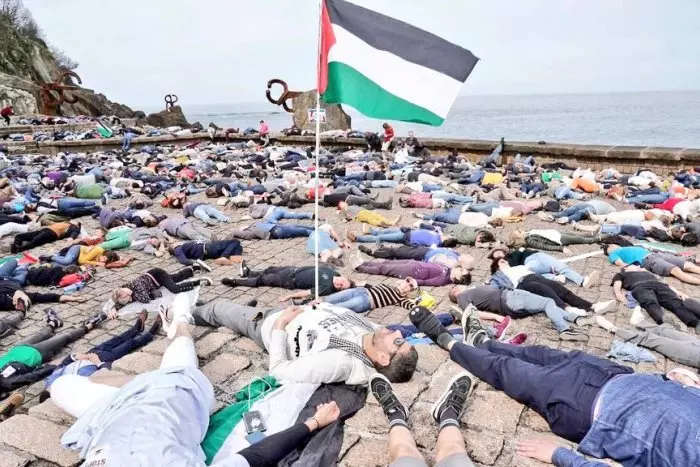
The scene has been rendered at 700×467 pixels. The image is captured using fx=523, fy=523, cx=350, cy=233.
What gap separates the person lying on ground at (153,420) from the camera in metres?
3.01

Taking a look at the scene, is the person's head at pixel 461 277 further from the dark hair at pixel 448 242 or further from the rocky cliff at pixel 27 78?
the rocky cliff at pixel 27 78

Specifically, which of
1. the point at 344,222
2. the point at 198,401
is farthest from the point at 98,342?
the point at 344,222

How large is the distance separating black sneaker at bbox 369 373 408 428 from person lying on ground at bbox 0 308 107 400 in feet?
10.8

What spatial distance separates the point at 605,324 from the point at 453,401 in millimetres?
2727

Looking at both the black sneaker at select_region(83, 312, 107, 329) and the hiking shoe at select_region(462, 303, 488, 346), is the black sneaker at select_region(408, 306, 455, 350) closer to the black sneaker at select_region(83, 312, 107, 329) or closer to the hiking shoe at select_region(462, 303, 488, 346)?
the hiking shoe at select_region(462, 303, 488, 346)

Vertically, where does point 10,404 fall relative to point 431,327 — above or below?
below

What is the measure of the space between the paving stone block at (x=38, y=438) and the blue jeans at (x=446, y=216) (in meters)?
7.98

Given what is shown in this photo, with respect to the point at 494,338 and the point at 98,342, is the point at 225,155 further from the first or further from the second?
the point at 494,338

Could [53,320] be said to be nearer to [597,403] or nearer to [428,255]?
[428,255]

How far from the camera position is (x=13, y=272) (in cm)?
779

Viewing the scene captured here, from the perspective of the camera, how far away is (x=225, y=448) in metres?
3.59

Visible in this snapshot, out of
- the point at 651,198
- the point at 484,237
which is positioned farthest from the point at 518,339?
the point at 651,198

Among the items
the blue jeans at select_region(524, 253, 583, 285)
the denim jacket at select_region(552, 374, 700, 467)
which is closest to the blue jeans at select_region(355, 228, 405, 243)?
the blue jeans at select_region(524, 253, 583, 285)

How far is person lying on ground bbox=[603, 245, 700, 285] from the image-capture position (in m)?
7.09
